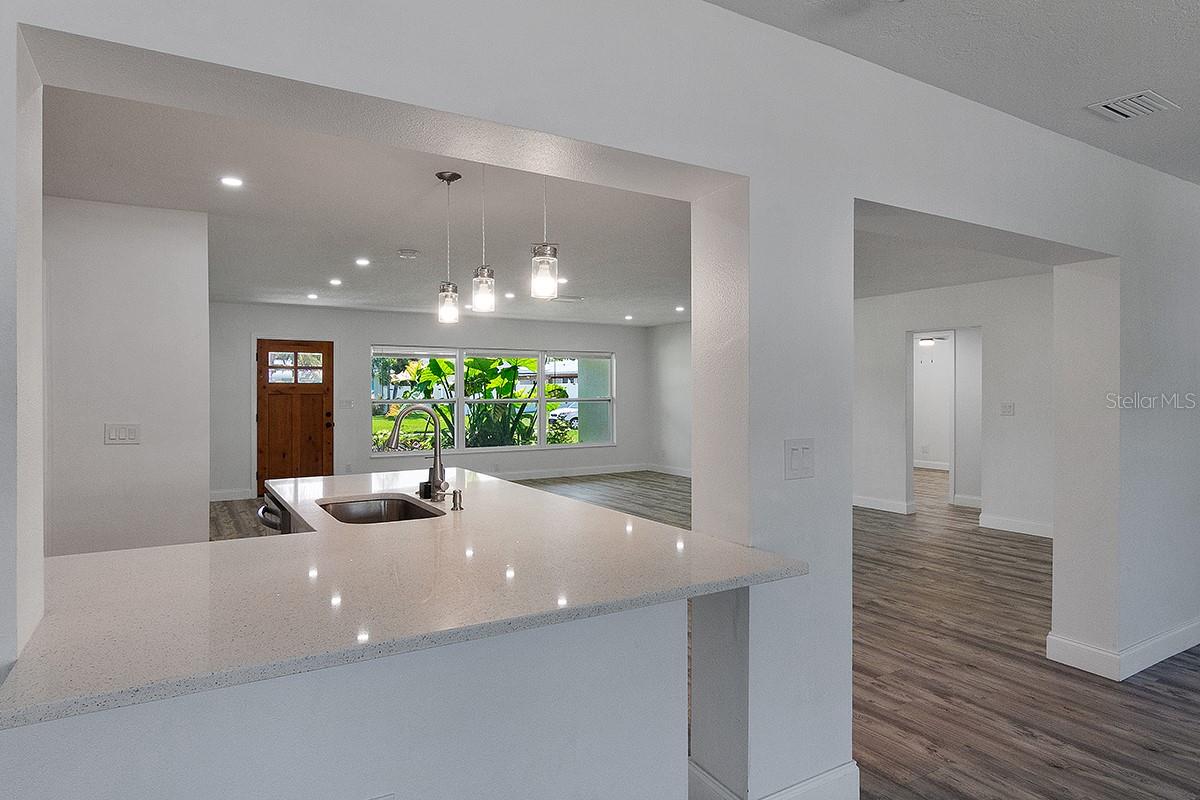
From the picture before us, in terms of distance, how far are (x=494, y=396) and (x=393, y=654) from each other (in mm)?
8832

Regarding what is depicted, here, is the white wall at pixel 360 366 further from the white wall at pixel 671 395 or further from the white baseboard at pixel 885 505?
the white baseboard at pixel 885 505

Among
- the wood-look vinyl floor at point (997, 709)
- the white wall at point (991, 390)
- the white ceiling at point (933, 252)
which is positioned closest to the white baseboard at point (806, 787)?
the wood-look vinyl floor at point (997, 709)

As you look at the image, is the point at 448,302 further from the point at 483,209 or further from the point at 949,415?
the point at 949,415

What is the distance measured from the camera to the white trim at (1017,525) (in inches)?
245

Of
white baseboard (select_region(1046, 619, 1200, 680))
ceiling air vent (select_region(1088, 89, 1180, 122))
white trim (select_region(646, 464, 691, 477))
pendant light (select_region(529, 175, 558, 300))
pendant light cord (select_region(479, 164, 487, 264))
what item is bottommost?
white baseboard (select_region(1046, 619, 1200, 680))

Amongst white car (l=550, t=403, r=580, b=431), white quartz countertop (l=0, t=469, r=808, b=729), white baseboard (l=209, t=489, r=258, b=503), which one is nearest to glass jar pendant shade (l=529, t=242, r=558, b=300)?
Answer: white quartz countertop (l=0, t=469, r=808, b=729)

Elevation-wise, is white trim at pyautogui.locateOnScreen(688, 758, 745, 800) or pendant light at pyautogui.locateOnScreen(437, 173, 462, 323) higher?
pendant light at pyautogui.locateOnScreen(437, 173, 462, 323)

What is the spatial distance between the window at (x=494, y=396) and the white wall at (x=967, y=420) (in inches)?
198

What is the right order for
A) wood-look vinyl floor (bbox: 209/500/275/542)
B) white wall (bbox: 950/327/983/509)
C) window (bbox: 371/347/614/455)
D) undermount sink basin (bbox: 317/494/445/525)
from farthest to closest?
window (bbox: 371/347/614/455)
white wall (bbox: 950/327/983/509)
wood-look vinyl floor (bbox: 209/500/275/542)
undermount sink basin (bbox: 317/494/445/525)

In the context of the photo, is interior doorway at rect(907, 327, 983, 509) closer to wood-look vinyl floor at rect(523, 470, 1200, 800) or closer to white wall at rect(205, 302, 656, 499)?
wood-look vinyl floor at rect(523, 470, 1200, 800)

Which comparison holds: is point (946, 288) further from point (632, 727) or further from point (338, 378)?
point (338, 378)

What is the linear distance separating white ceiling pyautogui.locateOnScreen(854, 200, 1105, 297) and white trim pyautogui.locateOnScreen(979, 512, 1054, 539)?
2.34 metres

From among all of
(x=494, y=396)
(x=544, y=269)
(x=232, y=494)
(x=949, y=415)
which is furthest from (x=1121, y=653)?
(x=232, y=494)

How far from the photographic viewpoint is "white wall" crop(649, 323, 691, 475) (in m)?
10.3
